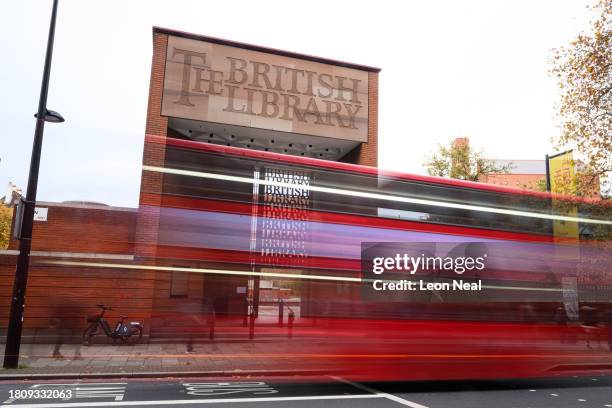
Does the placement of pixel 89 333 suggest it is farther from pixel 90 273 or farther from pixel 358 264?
pixel 358 264

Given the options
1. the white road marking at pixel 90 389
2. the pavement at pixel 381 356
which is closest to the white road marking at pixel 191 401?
the white road marking at pixel 90 389

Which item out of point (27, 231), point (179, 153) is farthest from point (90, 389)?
point (179, 153)

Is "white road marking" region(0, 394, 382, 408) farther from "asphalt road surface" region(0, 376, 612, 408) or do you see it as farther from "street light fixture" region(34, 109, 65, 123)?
"street light fixture" region(34, 109, 65, 123)

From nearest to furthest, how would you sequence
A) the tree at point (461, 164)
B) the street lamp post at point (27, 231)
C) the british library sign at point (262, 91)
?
the street lamp post at point (27, 231)
the british library sign at point (262, 91)
the tree at point (461, 164)

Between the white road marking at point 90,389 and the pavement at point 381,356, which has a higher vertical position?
the pavement at point 381,356

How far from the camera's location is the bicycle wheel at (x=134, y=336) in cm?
665

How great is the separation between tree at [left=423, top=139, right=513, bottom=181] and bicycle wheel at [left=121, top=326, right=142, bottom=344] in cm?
2329

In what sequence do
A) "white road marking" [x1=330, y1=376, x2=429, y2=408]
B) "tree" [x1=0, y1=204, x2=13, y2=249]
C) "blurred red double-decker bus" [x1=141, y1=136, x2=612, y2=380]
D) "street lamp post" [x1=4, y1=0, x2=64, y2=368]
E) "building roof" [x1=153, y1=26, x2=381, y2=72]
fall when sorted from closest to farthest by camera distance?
"blurred red double-decker bus" [x1=141, y1=136, x2=612, y2=380] → "white road marking" [x1=330, y1=376, x2=429, y2=408] → "street lamp post" [x1=4, y1=0, x2=64, y2=368] → "building roof" [x1=153, y1=26, x2=381, y2=72] → "tree" [x1=0, y1=204, x2=13, y2=249]

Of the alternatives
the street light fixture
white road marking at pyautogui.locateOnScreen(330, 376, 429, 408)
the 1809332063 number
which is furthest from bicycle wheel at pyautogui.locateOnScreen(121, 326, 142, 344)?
the street light fixture

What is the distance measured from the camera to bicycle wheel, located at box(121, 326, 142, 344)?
21.8 ft

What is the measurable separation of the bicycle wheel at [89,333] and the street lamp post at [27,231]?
363cm

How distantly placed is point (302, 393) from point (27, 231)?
7302 mm

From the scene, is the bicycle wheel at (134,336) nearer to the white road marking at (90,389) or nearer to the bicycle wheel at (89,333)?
the bicycle wheel at (89,333)

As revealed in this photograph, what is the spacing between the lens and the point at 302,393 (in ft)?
25.4
